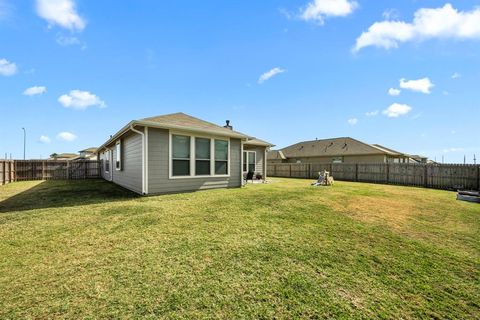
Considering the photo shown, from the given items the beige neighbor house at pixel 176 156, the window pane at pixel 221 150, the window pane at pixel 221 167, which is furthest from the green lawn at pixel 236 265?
the window pane at pixel 221 150

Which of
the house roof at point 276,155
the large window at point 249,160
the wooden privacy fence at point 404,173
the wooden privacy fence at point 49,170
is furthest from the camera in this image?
the house roof at point 276,155

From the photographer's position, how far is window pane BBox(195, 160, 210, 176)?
8.96m

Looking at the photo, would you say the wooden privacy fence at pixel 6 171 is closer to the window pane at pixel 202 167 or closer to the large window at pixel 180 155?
the large window at pixel 180 155

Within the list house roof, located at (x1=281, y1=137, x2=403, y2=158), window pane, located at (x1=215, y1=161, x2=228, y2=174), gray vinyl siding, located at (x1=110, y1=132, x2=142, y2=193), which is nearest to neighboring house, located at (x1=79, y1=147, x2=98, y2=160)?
gray vinyl siding, located at (x1=110, y1=132, x2=142, y2=193)

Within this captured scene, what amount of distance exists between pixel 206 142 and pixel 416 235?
7376 mm

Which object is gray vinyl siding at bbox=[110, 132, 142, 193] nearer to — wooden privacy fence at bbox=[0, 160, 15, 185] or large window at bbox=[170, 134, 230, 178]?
large window at bbox=[170, 134, 230, 178]

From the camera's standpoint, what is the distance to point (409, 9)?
8.13m

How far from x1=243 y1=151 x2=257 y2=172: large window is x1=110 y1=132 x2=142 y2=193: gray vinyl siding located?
7.74 meters

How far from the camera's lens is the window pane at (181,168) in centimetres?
838

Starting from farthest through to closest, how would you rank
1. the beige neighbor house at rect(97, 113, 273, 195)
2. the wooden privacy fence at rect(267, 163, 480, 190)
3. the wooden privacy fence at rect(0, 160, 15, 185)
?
the wooden privacy fence at rect(0, 160, 15, 185), the wooden privacy fence at rect(267, 163, 480, 190), the beige neighbor house at rect(97, 113, 273, 195)

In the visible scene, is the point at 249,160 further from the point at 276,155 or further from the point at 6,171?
the point at 6,171

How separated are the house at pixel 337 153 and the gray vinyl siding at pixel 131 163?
1980cm

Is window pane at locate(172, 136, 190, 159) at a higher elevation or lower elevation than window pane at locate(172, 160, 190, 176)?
higher

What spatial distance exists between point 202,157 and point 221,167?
111 cm
